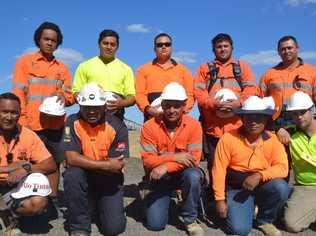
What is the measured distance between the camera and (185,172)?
20.9 feet

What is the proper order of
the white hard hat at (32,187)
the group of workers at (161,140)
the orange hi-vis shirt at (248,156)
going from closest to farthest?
the white hard hat at (32,187) < the group of workers at (161,140) < the orange hi-vis shirt at (248,156)

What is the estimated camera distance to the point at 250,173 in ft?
21.3

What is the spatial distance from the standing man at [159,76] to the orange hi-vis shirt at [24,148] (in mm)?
1789

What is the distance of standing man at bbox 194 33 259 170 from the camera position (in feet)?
23.8

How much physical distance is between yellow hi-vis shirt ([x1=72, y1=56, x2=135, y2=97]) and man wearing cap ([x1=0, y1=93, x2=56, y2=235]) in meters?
1.44

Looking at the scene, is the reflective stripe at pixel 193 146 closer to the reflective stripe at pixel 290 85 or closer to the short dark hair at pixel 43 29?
the reflective stripe at pixel 290 85

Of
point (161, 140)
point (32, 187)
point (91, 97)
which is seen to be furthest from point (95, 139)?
point (32, 187)

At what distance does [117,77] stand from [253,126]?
2.28m

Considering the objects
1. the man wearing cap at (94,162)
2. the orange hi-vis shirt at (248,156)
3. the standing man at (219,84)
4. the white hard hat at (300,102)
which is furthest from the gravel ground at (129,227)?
the white hard hat at (300,102)

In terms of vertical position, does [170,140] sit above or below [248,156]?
above

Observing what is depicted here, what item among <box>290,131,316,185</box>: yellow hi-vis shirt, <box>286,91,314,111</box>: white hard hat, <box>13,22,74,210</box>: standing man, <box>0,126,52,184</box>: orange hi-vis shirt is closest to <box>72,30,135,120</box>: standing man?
<box>13,22,74,210</box>: standing man

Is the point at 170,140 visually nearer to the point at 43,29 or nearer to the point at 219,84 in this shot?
the point at 219,84

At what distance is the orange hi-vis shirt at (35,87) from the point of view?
6957 mm

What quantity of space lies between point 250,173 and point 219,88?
147 cm
